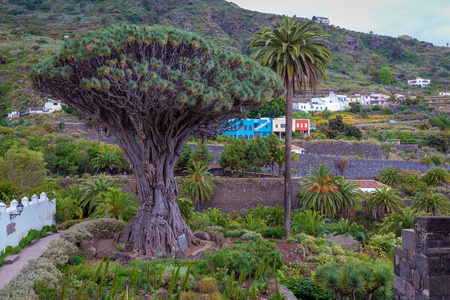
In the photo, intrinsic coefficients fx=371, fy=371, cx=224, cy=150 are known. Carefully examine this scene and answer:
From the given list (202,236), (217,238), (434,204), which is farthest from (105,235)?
(434,204)

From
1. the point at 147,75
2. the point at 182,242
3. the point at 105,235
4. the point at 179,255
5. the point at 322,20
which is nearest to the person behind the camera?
the point at 147,75

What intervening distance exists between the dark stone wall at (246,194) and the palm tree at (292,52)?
15.8 metres

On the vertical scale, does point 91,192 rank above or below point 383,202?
above

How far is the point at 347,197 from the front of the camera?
28484 millimetres

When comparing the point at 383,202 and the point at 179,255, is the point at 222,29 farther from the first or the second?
the point at 179,255

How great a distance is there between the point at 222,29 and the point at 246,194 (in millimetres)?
105098

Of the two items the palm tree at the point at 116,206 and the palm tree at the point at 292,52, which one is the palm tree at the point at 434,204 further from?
the palm tree at the point at 116,206

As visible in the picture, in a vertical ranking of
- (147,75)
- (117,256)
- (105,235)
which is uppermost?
(147,75)

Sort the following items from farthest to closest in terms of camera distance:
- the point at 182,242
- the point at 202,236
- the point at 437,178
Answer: the point at 437,178 → the point at 202,236 → the point at 182,242

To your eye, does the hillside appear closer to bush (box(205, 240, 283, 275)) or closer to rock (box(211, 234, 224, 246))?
rock (box(211, 234, 224, 246))

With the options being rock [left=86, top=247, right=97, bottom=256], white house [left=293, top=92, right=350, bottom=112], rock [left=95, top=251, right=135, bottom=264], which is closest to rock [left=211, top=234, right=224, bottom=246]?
rock [left=95, top=251, right=135, bottom=264]

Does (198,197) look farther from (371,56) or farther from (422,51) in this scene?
(422,51)

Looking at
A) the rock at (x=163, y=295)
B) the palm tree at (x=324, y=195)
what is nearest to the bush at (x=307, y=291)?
the rock at (x=163, y=295)

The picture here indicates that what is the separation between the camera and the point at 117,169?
38531mm
